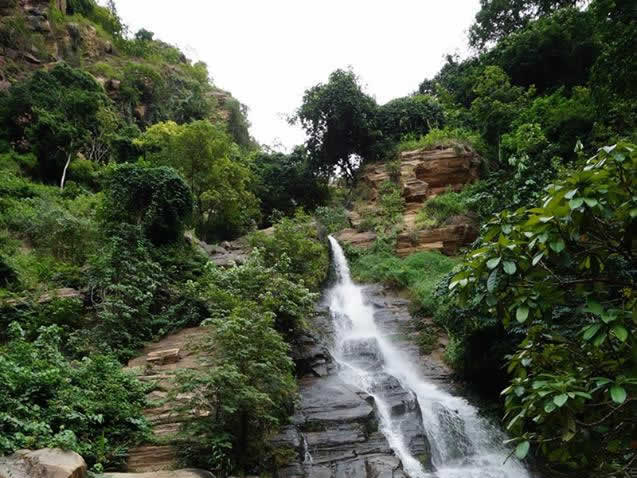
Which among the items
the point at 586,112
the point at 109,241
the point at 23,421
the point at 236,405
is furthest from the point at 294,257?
the point at 586,112

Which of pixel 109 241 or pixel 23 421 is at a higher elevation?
pixel 109 241

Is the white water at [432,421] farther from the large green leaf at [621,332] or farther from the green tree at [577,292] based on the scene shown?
the large green leaf at [621,332]

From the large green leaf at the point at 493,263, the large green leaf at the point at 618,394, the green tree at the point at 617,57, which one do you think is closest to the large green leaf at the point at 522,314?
the large green leaf at the point at 493,263

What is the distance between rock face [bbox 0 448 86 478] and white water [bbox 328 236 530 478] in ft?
16.7

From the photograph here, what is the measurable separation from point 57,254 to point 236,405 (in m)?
8.18

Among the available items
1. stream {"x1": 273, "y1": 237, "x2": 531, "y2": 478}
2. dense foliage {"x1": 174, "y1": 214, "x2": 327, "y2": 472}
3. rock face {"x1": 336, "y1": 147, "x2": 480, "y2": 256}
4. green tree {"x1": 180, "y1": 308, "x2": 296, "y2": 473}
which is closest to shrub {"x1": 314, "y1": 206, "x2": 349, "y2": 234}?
rock face {"x1": 336, "y1": 147, "x2": 480, "y2": 256}

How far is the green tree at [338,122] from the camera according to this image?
2220 centimetres

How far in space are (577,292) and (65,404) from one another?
18.3ft

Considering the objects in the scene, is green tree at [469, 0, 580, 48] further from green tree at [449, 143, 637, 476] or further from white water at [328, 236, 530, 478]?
green tree at [449, 143, 637, 476]

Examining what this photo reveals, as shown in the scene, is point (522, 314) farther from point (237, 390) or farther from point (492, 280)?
point (237, 390)

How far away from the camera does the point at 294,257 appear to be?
11367 mm

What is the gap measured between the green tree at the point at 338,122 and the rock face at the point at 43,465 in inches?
784

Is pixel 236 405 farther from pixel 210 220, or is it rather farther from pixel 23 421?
pixel 210 220

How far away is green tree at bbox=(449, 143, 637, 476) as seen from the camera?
8.19 ft
